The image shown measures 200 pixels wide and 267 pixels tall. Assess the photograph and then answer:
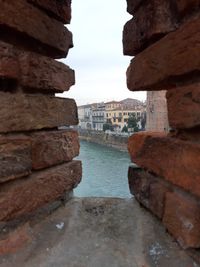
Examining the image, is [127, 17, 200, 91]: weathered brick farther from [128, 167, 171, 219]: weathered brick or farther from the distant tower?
the distant tower

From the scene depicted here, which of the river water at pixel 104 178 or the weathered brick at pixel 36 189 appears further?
the river water at pixel 104 178

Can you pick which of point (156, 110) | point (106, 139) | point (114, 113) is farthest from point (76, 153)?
point (114, 113)

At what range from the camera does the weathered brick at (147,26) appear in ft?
2.49

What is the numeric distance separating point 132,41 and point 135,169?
1.36ft

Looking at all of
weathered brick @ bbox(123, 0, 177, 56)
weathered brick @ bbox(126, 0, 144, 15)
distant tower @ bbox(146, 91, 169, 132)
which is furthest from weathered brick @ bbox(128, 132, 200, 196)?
distant tower @ bbox(146, 91, 169, 132)

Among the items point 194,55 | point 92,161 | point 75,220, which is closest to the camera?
point 194,55

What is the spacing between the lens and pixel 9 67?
0.78 m

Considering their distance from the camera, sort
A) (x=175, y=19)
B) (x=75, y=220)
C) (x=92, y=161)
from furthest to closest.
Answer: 1. (x=92, y=161)
2. (x=75, y=220)
3. (x=175, y=19)

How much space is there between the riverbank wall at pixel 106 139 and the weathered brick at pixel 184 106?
22.8 meters

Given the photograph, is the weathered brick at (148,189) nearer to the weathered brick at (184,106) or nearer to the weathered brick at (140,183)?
the weathered brick at (140,183)

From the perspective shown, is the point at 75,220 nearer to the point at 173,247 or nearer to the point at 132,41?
the point at 173,247

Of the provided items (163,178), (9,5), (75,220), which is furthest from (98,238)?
(9,5)

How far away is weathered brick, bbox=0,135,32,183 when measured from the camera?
0.75 m

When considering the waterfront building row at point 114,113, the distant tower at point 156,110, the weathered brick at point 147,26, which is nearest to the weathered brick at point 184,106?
the weathered brick at point 147,26
